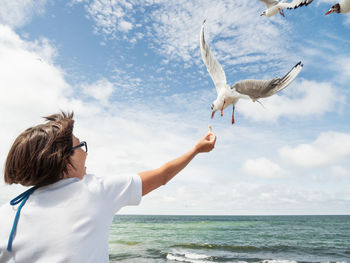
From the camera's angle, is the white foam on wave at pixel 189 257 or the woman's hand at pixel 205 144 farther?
the white foam on wave at pixel 189 257

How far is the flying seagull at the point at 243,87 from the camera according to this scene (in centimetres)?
301

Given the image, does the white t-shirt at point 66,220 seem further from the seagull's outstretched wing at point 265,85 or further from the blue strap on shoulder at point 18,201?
the seagull's outstretched wing at point 265,85

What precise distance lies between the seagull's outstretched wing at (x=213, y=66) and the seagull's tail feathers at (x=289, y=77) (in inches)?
25.2

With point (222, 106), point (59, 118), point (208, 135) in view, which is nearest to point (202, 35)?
point (222, 106)

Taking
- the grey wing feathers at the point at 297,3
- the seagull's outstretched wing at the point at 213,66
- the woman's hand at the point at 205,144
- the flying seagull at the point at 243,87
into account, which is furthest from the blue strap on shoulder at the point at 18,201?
the grey wing feathers at the point at 297,3

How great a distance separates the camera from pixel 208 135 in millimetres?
1312

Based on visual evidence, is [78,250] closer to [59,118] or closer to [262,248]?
[59,118]

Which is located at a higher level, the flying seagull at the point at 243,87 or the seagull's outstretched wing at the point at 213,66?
the seagull's outstretched wing at the point at 213,66

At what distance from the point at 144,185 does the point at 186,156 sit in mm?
222

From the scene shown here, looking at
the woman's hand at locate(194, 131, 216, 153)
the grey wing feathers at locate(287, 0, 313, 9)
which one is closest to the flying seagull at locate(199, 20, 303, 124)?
the grey wing feathers at locate(287, 0, 313, 9)

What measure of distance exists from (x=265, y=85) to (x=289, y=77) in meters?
0.24

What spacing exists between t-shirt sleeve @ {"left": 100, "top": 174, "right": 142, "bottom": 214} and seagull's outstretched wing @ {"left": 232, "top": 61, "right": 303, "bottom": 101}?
2.26m

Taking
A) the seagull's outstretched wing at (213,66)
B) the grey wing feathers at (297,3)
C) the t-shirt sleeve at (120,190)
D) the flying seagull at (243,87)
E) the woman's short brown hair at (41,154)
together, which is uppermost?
the grey wing feathers at (297,3)

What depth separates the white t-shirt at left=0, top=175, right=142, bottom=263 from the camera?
96cm
